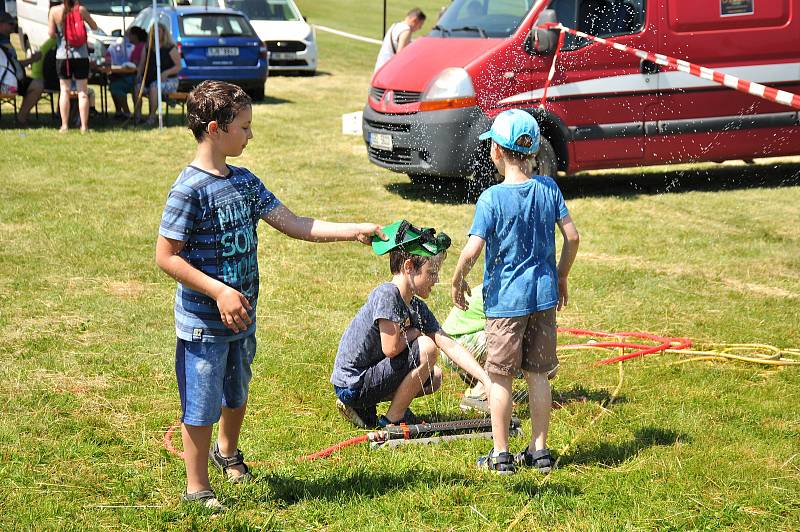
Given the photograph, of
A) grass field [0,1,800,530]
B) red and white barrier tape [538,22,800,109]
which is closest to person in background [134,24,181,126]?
grass field [0,1,800,530]

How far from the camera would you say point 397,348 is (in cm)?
481

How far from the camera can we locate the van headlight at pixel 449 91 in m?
10.4

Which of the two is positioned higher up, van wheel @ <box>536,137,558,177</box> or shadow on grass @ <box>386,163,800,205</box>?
van wheel @ <box>536,137,558,177</box>

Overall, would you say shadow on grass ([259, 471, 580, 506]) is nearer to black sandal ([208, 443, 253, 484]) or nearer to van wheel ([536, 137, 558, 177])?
black sandal ([208, 443, 253, 484])

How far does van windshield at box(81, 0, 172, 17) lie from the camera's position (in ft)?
68.3

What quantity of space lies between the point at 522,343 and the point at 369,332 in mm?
803

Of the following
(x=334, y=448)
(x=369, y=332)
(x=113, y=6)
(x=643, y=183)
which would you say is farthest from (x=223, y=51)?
(x=334, y=448)

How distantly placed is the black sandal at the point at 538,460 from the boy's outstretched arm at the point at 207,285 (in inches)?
62.0

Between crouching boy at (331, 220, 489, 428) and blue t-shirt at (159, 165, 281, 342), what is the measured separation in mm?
875

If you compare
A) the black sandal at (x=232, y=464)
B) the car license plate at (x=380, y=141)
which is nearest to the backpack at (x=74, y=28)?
the car license plate at (x=380, y=141)

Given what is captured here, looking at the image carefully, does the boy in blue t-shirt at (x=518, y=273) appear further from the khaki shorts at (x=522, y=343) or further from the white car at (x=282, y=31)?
the white car at (x=282, y=31)

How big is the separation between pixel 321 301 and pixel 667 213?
4.69 meters

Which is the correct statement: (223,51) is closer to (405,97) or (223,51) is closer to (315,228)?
(405,97)

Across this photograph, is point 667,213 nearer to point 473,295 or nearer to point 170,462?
point 473,295
